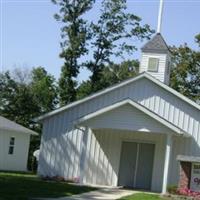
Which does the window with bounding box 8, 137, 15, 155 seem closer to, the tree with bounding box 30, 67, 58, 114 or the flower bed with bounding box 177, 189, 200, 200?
the tree with bounding box 30, 67, 58, 114

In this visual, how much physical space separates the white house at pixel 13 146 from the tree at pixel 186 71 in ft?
57.4

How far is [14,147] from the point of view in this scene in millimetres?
39469

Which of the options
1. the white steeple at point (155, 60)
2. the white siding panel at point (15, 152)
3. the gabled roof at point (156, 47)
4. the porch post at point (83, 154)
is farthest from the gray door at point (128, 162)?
the white siding panel at point (15, 152)

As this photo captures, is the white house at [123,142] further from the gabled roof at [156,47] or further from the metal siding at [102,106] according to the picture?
the gabled roof at [156,47]

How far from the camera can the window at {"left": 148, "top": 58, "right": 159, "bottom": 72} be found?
31891 mm

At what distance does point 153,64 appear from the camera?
32.0 m

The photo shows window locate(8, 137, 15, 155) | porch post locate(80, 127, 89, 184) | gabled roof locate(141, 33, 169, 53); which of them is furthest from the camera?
window locate(8, 137, 15, 155)

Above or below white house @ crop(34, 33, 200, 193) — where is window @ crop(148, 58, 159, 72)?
above

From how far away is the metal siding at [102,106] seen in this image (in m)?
28.1

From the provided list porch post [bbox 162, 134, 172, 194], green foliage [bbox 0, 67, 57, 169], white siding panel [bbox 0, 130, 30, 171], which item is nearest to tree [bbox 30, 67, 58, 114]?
green foliage [bbox 0, 67, 57, 169]

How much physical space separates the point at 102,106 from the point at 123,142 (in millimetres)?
2098

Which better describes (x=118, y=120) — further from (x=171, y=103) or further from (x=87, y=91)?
(x=87, y=91)

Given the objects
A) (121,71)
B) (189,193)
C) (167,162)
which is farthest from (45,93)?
(189,193)

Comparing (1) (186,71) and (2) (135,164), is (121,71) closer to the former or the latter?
(1) (186,71)
